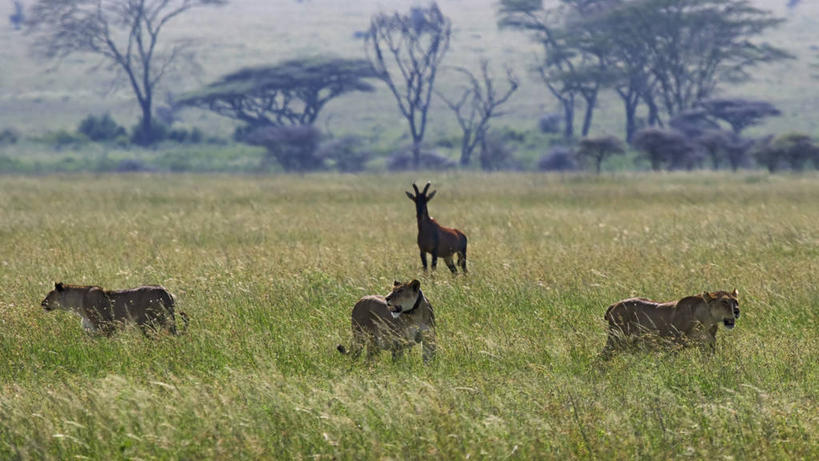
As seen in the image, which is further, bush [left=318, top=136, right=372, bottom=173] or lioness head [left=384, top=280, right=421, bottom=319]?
bush [left=318, top=136, right=372, bottom=173]

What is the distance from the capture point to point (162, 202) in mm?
25172

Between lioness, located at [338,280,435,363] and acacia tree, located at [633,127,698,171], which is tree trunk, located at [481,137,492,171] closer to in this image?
acacia tree, located at [633,127,698,171]

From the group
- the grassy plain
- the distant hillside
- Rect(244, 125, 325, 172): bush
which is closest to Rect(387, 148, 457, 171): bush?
Rect(244, 125, 325, 172): bush

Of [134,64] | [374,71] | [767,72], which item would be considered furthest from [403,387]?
[767,72]

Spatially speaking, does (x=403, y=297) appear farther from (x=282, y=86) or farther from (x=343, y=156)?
(x=282, y=86)

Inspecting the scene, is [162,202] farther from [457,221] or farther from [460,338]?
[460,338]

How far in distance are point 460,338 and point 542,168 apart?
48.1 m

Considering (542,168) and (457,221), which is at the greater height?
(457,221)

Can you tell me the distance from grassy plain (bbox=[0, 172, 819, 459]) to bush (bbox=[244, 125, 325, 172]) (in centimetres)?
3925

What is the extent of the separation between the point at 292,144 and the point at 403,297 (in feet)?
164

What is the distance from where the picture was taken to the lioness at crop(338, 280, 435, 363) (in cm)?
709

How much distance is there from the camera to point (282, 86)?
63031mm

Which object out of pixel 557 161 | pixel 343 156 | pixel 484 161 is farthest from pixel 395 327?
pixel 343 156

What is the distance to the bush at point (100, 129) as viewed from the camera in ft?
227
